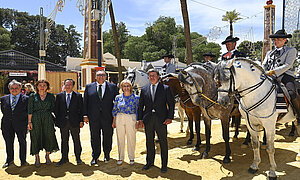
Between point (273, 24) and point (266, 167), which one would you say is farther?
point (273, 24)

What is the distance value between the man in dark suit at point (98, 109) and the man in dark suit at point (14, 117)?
141cm

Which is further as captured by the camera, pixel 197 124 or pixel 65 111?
pixel 197 124

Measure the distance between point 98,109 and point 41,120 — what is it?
1.30 metres

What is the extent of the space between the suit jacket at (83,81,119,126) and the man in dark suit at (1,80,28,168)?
1418mm

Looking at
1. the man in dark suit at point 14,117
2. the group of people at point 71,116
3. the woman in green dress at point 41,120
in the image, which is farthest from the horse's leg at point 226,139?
the man in dark suit at point 14,117

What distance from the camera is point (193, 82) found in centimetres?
496

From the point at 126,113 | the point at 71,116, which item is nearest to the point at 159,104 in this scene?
the point at 126,113

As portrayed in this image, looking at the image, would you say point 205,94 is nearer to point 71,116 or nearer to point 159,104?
point 159,104

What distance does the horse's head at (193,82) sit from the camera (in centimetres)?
491

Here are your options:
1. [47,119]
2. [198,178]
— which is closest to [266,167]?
[198,178]

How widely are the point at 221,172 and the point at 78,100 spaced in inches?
138

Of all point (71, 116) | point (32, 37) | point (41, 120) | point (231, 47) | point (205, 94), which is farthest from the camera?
point (32, 37)

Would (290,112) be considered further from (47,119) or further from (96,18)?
(96,18)

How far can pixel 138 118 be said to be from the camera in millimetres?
4660
